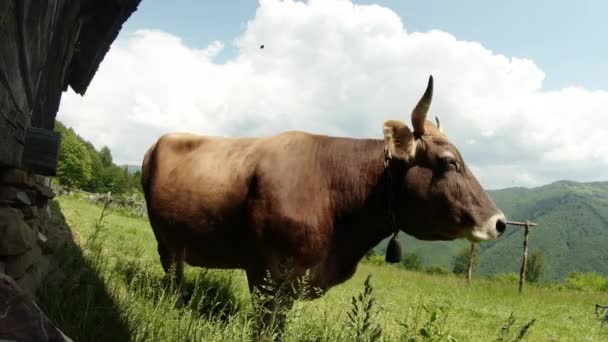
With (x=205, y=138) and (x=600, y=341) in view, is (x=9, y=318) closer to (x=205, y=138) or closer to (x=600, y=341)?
(x=205, y=138)

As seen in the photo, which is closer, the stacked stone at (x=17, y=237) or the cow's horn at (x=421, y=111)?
the stacked stone at (x=17, y=237)

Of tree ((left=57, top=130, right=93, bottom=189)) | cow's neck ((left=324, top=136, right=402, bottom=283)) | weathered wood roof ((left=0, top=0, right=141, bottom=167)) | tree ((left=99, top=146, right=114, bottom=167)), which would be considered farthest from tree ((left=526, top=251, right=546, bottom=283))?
weathered wood roof ((left=0, top=0, right=141, bottom=167))

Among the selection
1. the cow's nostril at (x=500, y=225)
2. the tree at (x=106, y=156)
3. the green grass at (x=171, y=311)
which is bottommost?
the green grass at (x=171, y=311)

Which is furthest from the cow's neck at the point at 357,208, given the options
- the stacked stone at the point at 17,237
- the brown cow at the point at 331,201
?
the stacked stone at the point at 17,237

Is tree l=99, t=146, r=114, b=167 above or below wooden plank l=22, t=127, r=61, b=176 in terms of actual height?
above

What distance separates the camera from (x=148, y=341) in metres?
3.17

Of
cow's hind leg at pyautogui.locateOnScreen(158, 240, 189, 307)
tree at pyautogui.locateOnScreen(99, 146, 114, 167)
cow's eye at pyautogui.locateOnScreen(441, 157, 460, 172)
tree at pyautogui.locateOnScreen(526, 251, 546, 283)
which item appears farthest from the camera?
tree at pyautogui.locateOnScreen(99, 146, 114, 167)

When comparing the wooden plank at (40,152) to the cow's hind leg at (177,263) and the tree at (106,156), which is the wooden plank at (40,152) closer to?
the cow's hind leg at (177,263)

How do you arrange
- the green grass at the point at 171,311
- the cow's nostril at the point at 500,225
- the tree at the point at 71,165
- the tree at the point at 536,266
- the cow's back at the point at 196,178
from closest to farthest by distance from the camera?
1. the green grass at the point at 171,311
2. the cow's nostril at the point at 500,225
3. the cow's back at the point at 196,178
4. the tree at the point at 71,165
5. the tree at the point at 536,266

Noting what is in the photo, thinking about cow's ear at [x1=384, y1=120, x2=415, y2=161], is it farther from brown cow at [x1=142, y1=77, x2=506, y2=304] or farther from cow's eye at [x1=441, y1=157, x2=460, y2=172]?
cow's eye at [x1=441, y1=157, x2=460, y2=172]

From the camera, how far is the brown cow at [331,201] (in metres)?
4.27

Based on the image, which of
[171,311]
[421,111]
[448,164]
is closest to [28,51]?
[171,311]

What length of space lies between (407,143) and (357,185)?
643 mm

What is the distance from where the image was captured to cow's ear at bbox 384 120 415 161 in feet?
14.9
